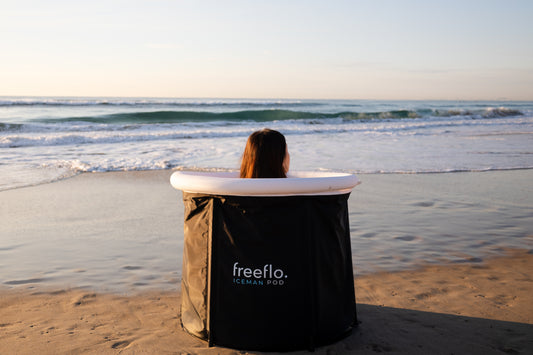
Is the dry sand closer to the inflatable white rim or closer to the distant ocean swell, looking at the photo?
the inflatable white rim

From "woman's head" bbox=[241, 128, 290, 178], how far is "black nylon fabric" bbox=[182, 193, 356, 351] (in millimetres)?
334

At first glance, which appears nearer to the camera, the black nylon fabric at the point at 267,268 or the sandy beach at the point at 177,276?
the black nylon fabric at the point at 267,268

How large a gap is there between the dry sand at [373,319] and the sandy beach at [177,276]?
0.04ft

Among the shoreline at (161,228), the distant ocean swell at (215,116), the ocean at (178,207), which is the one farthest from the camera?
the distant ocean swell at (215,116)

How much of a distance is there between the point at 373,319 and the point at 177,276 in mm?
1611

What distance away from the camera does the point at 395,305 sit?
3.45 meters

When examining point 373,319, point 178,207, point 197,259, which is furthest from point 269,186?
point 178,207

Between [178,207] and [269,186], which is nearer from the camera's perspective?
[269,186]

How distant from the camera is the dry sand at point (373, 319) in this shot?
2.80m

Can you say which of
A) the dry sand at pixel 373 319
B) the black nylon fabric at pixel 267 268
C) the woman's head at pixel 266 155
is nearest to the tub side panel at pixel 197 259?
the black nylon fabric at pixel 267 268

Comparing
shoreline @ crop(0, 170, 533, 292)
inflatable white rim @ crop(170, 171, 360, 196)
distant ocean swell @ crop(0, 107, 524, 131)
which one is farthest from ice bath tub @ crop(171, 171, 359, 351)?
distant ocean swell @ crop(0, 107, 524, 131)

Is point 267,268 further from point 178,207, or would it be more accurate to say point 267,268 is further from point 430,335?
point 178,207

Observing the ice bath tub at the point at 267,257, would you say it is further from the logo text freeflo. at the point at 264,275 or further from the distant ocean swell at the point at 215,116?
the distant ocean swell at the point at 215,116

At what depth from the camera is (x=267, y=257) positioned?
2.57 meters
